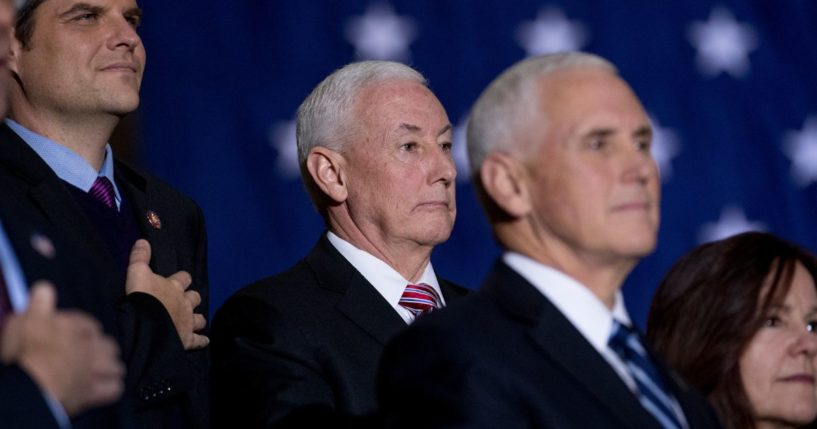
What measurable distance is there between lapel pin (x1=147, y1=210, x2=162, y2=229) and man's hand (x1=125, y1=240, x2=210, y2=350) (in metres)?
0.12

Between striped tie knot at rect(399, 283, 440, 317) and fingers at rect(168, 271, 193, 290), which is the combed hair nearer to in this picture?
fingers at rect(168, 271, 193, 290)

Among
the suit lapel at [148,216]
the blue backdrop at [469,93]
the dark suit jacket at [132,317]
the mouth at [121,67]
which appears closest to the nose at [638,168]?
the dark suit jacket at [132,317]

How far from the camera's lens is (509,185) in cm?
186

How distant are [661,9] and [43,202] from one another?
2395 mm

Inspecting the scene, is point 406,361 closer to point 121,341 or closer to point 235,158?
point 121,341

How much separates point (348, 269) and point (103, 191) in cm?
53

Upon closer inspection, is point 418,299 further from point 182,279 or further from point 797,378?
point 797,378

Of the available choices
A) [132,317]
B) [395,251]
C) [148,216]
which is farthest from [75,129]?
[395,251]

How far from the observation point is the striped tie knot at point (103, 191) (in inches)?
102

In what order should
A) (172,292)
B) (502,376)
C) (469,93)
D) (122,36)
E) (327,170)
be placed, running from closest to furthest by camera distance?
(502,376) → (172,292) → (122,36) → (327,170) → (469,93)

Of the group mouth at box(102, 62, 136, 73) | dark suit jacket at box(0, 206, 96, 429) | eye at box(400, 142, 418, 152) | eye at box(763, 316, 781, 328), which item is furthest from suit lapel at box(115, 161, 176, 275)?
eye at box(763, 316, 781, 328)

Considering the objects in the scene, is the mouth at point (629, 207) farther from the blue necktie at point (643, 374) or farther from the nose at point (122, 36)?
the nose at point (122, 36)

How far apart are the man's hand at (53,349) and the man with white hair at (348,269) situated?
82 cm

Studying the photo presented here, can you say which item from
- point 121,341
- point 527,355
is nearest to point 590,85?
point 527,355
